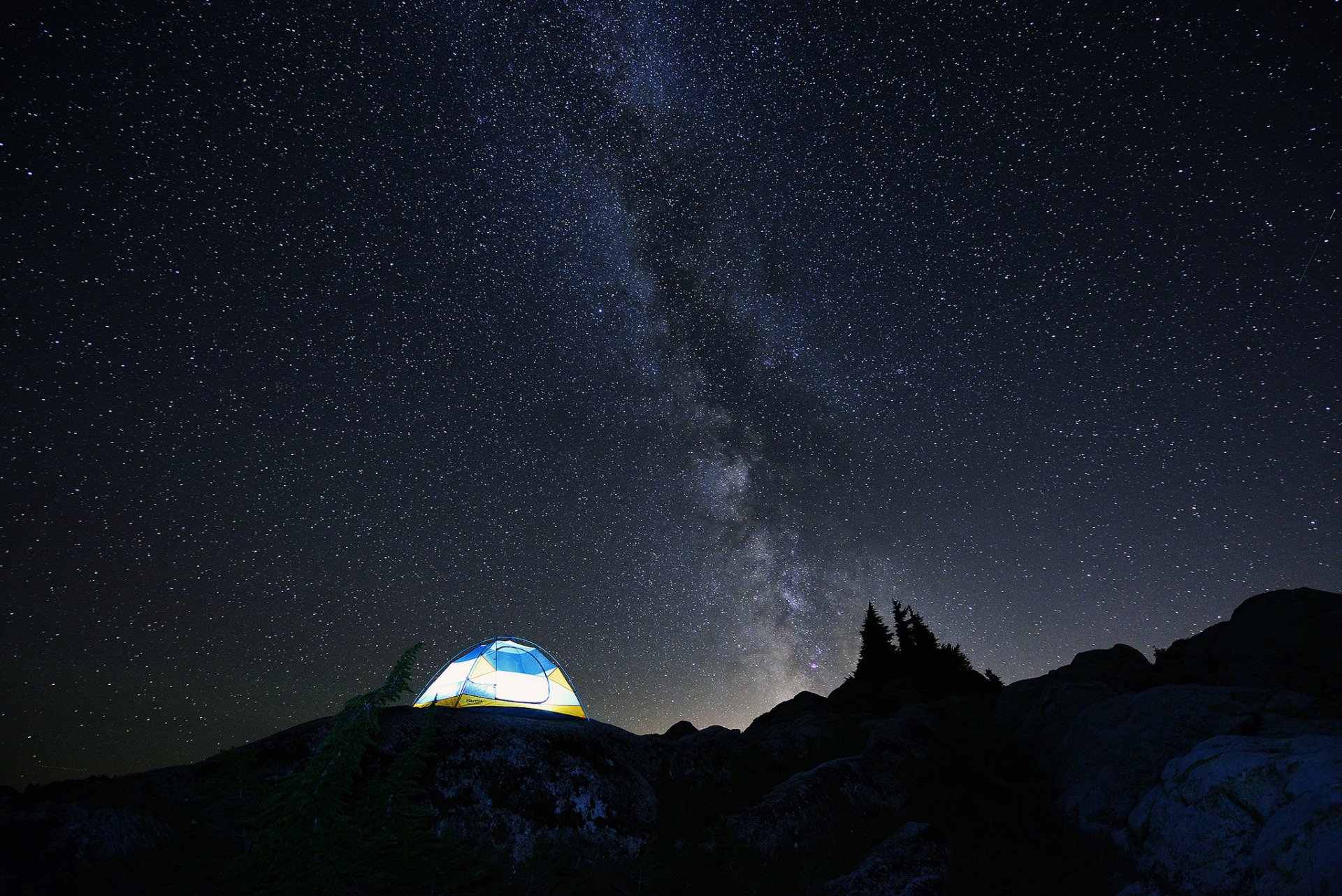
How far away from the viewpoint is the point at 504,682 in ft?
49.2

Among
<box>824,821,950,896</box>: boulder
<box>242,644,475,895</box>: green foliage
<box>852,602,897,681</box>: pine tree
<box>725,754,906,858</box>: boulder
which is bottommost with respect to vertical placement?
<box>824,821,950,896</box>: boulder

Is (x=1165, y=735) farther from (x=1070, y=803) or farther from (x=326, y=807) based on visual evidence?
(x=326, y=807)

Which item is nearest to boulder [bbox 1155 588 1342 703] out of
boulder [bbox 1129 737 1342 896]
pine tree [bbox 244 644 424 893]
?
boulder [bbox 1129 737 1342 896]

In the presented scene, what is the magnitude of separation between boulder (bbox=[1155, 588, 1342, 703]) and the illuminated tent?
20.7 meters

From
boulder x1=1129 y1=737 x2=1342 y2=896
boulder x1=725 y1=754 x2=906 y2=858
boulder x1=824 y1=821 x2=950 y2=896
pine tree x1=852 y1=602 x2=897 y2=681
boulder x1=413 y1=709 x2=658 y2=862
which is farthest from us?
pine tree x1=852 y1=602 x2=897 y2=681

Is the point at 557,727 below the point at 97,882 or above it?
above

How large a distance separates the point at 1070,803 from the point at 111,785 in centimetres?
2000

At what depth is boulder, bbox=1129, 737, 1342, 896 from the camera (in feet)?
20.9

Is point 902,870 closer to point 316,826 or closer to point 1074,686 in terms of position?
point 316,826

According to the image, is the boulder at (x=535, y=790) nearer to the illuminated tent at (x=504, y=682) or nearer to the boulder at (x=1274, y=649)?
the illuminated tent at (x=504, y=682)

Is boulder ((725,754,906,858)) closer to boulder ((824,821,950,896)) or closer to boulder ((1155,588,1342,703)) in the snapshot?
boulder ((824,821,950,896))

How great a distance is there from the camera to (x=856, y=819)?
1204 cm

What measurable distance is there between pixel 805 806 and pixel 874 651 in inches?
1100

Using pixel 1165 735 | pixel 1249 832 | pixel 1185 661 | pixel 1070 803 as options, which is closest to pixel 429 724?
pixel 1249 832
